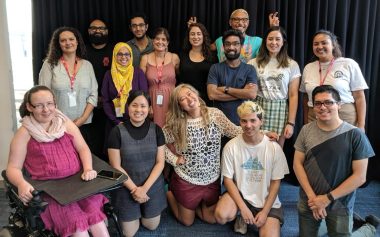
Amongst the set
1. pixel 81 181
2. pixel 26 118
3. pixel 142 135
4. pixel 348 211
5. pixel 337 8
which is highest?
pixel 337 8

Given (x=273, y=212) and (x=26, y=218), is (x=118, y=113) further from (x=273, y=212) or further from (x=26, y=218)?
(x=273, y=212)

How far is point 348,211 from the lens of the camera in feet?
7.18

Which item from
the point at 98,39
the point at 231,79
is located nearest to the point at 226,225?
the point at 231,79

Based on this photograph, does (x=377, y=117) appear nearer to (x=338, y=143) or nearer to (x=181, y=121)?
(x=338, y=143)

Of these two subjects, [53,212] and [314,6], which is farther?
[314,6]

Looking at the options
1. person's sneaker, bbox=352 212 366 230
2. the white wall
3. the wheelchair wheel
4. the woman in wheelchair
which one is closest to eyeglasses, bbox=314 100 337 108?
person's sneaker, bbox=352 212 366 230

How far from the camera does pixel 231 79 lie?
2.82 m

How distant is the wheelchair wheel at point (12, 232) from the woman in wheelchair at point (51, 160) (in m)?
0.13

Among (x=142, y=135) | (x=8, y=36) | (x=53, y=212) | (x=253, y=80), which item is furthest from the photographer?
(x=8, y=36)

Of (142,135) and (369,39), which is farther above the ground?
(369,39)

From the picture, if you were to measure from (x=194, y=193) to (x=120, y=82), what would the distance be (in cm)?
107

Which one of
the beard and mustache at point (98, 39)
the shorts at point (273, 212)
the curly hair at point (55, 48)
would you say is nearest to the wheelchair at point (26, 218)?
the shorts at point (273, 212)

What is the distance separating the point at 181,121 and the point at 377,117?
208cm

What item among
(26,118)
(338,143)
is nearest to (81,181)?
(26,118)
